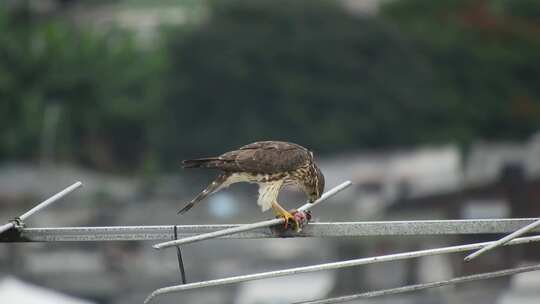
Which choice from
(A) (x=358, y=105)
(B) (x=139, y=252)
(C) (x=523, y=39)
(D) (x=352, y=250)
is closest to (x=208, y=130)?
(A) (x=358, y=105)

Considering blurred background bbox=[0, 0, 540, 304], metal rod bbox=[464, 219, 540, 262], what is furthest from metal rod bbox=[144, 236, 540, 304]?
blurred background bbox=[0, 0, 540, 304]

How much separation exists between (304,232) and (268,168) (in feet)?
6.09

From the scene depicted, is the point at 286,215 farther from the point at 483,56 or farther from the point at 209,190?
the point at 483,56

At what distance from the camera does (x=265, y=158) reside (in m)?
10.1

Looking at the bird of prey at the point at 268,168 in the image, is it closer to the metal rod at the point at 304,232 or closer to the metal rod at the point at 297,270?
the metal rod at the point at 304,232

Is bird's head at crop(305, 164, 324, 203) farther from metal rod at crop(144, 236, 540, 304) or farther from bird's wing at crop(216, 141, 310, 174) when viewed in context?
metal rod at crop(144, 236, 540, 304)

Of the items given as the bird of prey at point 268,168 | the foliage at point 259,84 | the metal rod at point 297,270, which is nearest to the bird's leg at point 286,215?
the bird of prey at point 268,168

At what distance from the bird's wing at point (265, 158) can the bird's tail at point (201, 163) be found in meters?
0.16

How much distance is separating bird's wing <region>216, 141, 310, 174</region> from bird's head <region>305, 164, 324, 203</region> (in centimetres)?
23

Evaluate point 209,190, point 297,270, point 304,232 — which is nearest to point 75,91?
point 209,190

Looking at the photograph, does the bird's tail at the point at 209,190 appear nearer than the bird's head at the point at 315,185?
Yes

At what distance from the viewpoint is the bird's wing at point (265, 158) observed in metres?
9.91

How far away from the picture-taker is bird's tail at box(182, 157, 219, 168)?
889cm

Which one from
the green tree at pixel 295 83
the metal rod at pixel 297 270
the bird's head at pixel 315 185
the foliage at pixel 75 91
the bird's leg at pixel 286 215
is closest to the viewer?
the metal rod at pixel 297 270
